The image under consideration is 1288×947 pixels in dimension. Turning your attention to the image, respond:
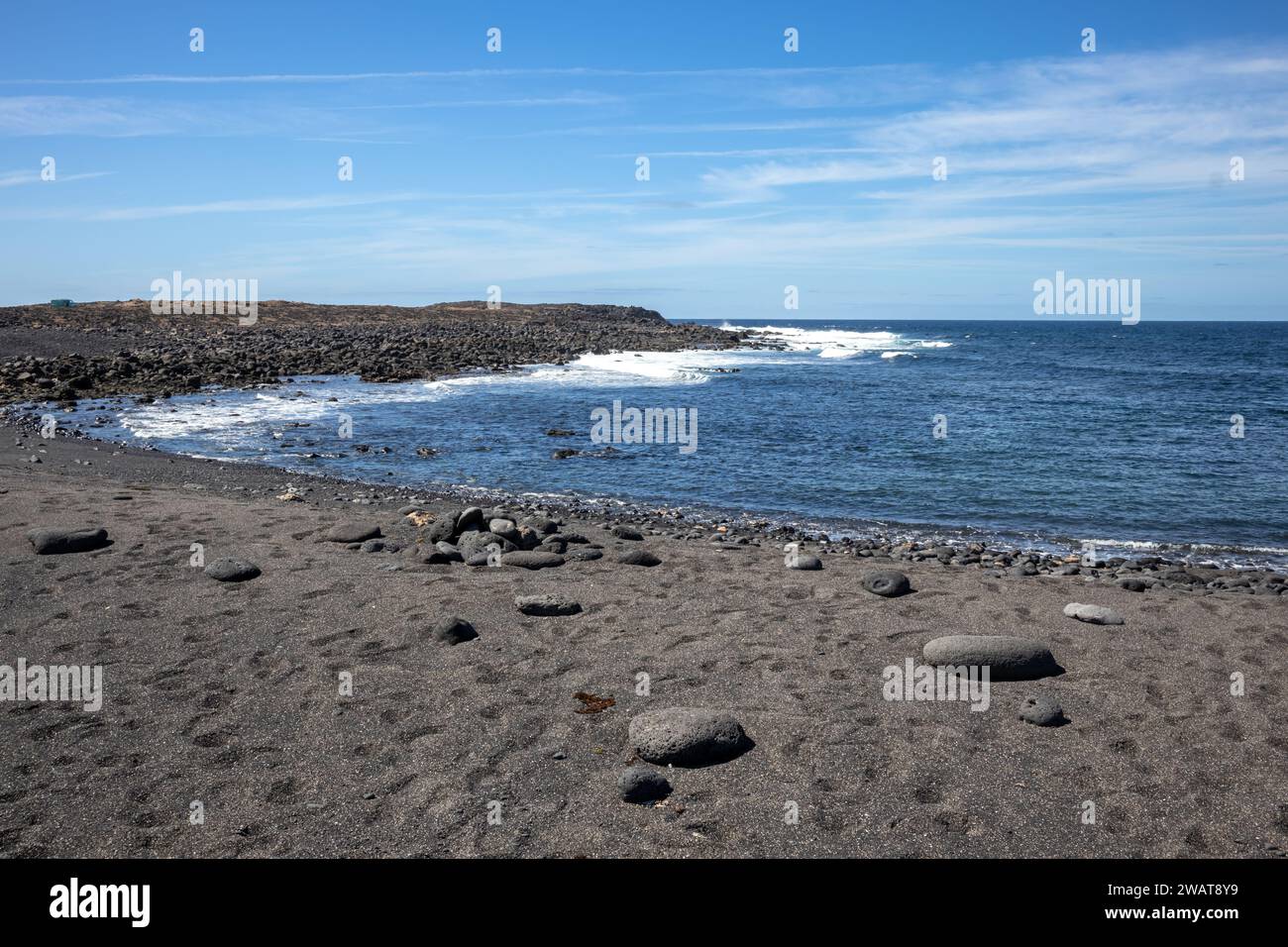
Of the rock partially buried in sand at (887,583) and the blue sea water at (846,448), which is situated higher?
the blue sea water at (846,448)

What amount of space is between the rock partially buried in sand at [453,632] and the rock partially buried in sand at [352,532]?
3751 mm

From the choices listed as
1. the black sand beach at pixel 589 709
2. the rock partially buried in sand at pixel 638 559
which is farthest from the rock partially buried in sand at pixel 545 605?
the rock partially buried in sand at pixel 638 559

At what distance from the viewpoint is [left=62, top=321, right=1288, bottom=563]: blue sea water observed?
15.8 metres

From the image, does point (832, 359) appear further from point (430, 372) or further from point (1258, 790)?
point (1258, 790)

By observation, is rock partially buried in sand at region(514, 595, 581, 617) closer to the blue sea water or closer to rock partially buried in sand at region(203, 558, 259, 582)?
rock partially buried in sand at region(203, 558, 259, 582)

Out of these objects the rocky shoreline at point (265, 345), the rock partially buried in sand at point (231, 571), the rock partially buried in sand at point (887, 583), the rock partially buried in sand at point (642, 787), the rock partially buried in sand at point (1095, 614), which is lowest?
the rock partially buried in sand at point (642, 787)

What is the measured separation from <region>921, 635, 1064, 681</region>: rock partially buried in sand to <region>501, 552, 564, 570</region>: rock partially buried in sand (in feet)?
15.6

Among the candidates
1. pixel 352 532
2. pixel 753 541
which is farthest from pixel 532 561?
pixel 753 541

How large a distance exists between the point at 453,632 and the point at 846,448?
16560mm

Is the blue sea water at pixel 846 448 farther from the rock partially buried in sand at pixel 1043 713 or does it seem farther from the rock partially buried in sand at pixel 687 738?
the rock partially buried in sand at pixel 687 738

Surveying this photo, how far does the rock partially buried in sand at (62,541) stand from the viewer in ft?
32.5

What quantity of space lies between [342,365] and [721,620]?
35174 mm
